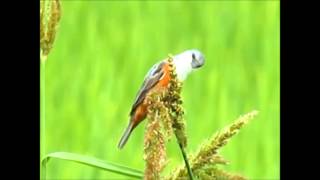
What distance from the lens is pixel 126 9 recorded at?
205cm

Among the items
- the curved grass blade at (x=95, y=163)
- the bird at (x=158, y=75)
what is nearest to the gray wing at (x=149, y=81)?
the bird at (x=158, y=75)

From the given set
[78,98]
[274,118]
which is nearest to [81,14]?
[78,98]

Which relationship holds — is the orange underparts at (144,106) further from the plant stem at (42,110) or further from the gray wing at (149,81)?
the plant stem at (42,110)

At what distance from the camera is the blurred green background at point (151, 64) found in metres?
2.02

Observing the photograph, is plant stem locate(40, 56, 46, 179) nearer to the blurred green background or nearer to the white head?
the blurred green background

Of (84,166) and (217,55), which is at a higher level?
(217,55)

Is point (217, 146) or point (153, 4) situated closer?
point (217, 146)

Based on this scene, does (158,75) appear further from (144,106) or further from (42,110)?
(42,110)

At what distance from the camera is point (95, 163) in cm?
202

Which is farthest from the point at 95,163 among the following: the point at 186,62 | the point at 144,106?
the point at 186,62

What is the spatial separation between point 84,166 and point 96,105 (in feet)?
0.43

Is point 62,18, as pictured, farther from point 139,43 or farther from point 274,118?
point 274,118

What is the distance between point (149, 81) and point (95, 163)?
20 centimetres

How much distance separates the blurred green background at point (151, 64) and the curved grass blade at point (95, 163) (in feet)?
0.04
